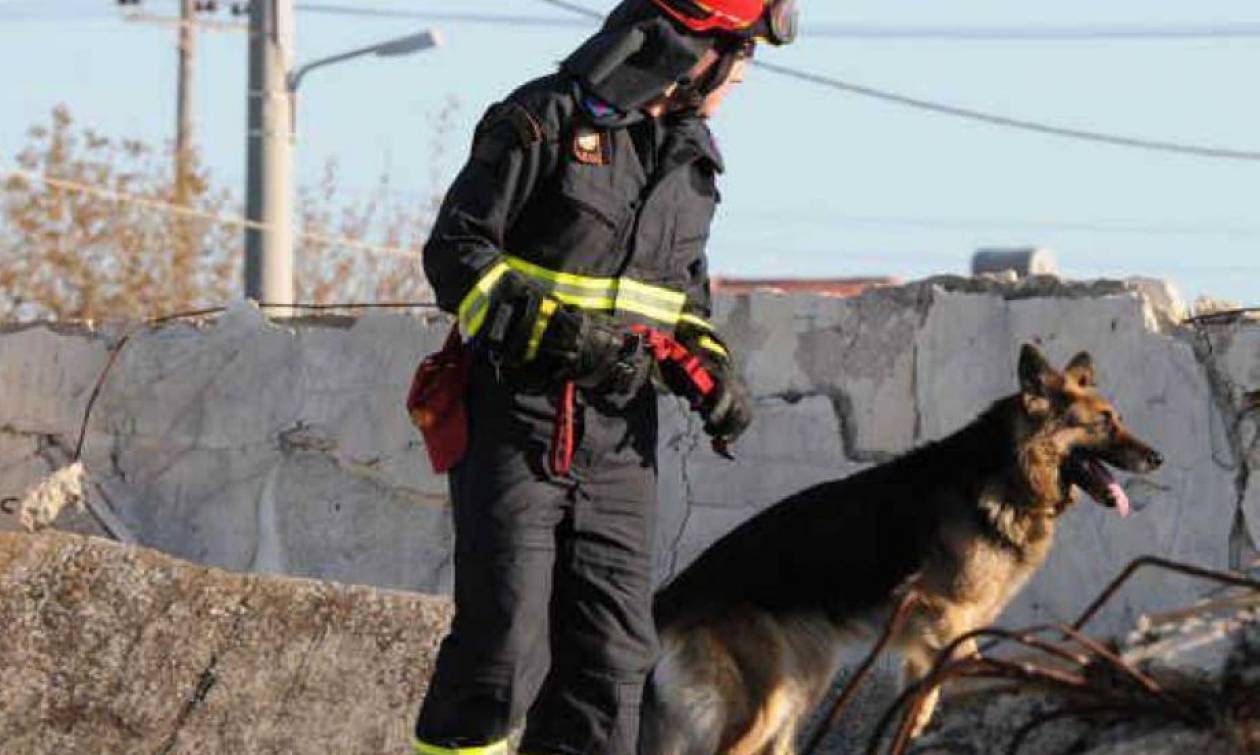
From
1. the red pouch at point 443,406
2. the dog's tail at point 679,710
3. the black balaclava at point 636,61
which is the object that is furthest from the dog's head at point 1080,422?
the red pouch at point 443,406

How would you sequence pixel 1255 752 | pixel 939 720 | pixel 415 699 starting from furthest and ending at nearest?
pixel 415 699 → pixel 939 720 → pixel 1255 752

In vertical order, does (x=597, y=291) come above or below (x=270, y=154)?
above

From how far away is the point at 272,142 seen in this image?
2014cm

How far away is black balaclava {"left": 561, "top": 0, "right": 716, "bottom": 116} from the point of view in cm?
473

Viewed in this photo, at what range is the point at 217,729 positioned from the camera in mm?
6598

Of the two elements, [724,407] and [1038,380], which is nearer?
[724,407]

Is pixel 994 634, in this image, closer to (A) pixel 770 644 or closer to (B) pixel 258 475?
(A) pixel 770 644

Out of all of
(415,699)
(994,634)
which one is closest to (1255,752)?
(994,634)

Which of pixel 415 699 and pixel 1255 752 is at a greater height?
pixel 1255 752

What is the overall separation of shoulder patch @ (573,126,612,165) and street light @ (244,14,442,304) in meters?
15.4

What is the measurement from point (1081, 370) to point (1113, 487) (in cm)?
35

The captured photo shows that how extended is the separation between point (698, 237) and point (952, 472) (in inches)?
99.1

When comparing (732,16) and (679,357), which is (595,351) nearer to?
(679,357)

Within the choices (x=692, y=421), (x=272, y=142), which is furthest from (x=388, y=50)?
(x=692, y=421)
